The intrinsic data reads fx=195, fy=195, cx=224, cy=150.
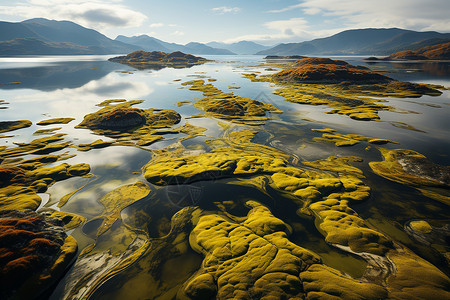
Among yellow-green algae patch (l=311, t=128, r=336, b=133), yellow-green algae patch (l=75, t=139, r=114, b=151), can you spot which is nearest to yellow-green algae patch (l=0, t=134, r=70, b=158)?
yellow-green algae patch (l=75, t=139, r=114, b=151)

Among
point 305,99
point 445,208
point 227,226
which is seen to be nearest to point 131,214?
point 227,226

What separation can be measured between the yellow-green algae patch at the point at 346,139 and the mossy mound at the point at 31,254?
35154mm

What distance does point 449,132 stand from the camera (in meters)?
36.2

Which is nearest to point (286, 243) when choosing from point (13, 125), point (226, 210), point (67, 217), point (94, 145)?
point (226, 210)

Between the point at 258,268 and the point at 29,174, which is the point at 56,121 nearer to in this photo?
the point at 29,174

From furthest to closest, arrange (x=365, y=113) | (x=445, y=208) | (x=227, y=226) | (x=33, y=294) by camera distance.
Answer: (x=365, y=113) < (x=445, y=208) < (x=227, y=226) < (x=33, y=294)

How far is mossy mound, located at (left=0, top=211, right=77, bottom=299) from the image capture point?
36.4 ft

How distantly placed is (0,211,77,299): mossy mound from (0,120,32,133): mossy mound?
37.0m

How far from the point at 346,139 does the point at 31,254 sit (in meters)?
40.1

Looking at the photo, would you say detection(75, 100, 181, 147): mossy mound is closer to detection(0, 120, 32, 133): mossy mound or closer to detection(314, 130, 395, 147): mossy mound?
detection(0, 120, 32, 133): mossy mound

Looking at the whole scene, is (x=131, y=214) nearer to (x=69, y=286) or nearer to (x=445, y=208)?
(x=69, y=286)

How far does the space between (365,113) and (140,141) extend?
5181 cm

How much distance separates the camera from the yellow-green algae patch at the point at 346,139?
32.0m

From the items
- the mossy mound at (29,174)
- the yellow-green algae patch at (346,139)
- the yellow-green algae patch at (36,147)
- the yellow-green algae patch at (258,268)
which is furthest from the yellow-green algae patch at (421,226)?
the yellow-green algae patch at (36,147)
